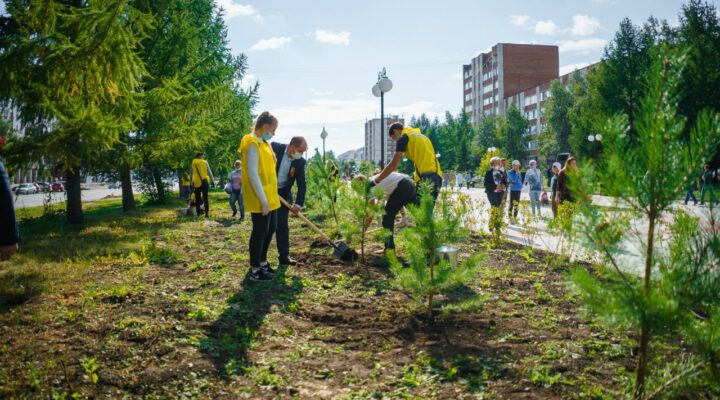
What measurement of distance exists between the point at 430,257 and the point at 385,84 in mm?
12387

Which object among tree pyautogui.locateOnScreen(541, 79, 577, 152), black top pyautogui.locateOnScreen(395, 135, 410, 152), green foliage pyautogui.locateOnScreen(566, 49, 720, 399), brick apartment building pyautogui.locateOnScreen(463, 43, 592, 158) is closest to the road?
black top pyautogui.locateOnScreen(395, 135, 410, 152)

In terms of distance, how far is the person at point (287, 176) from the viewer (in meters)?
7.09

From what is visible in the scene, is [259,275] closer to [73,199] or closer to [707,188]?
[707,188]

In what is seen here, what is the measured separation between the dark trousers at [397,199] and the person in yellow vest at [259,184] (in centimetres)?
159

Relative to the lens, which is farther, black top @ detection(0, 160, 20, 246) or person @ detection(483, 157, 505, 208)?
person @ detection(483, 157, 505, 208)

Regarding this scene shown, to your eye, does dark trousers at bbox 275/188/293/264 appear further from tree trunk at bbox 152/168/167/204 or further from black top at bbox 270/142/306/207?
tree trunk at bbox 152/168/167/204

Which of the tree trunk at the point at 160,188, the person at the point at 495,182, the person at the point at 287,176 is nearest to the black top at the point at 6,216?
the person at the point at 287,176

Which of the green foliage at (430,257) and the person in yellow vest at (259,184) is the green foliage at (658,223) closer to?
the green foliage at (430,257)

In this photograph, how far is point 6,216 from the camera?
3432mm

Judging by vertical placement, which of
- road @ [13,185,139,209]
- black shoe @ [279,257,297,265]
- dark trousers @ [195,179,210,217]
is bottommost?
black shoe @ [279,257,297,265]

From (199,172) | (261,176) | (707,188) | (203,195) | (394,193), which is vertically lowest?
(203,195)

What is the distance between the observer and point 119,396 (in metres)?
2.91

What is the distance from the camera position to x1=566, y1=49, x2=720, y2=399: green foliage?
197 cm

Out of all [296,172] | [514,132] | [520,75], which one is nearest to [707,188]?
[296,172]
